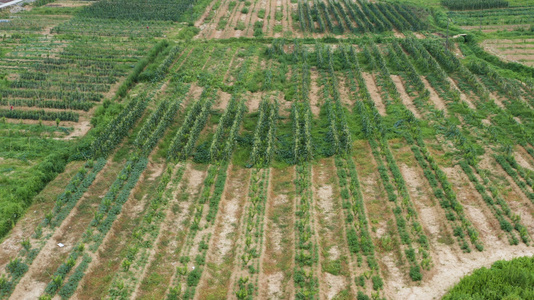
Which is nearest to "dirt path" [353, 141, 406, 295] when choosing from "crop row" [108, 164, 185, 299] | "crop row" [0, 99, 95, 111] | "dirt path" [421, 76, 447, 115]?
"dirt path" [421, 76, 447, 115]

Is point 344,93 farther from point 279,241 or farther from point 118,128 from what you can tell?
point 279,241

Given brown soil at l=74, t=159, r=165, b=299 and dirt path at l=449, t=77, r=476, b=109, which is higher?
dirt path at l=449, t=77, r=476, b=109

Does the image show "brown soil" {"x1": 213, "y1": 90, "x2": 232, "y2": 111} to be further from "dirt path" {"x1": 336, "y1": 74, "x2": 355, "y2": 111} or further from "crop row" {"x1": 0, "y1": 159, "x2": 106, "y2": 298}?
"crop row" {"x1": 0, "y1": 159, "x2": 106, "y2": 298}

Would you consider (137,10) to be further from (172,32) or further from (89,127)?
(89,127)

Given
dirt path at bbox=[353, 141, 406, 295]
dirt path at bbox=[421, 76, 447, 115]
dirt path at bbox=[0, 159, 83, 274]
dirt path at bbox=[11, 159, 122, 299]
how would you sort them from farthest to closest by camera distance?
dirt path at bbox=[421, 76, 447, 115] < dirt path at bbox=[0, 159, 83, 274] < dirt path at bbox=[353, 141, 406, 295] < dirt path at bbox=[11, 159, 122, 299]

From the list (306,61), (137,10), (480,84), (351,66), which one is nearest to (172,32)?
(137,10)

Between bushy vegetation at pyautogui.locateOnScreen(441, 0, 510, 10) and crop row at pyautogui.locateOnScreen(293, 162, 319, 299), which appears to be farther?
bushy vegetation at pyautogui.locateOnScreen(441, 0, 510, 10)

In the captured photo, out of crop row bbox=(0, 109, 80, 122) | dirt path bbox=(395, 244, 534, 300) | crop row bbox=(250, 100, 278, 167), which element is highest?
crop row bbox=(0, 109, 80, 122)

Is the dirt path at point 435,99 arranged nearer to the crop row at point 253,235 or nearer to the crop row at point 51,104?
the crop row at point 253,235
